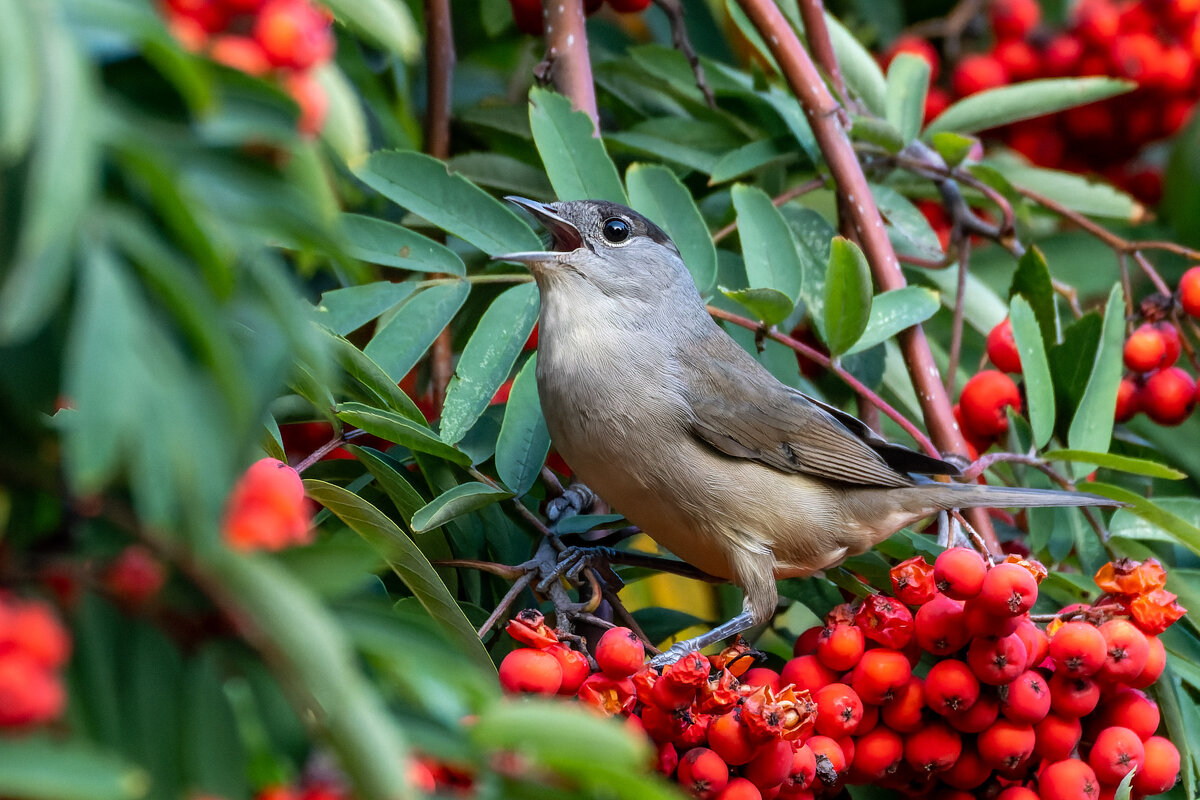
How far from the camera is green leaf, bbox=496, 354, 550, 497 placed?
3.02 m

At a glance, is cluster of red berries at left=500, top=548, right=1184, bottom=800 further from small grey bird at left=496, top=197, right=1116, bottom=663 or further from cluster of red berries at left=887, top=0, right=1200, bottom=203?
cluster of red berries at left=887, top=0, right=1200, bottom=203

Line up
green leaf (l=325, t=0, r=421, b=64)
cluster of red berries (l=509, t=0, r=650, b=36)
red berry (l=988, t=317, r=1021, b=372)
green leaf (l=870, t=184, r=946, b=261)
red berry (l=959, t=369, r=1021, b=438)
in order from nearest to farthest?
green leaf (l=325, t=0, r=421, b=64) < red berry (l=959, t=369, r=1021, b=438) < red berry (l=988, t=317, r=1021, b=372) < green leaf (l=870, t=184, r=946, b=261) < cluster of red berries (l=509, t=0, r=650, b=36)

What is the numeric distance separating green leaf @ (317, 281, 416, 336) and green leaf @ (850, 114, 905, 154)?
5.48 feet

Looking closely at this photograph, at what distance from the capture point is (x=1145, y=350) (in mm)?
3518

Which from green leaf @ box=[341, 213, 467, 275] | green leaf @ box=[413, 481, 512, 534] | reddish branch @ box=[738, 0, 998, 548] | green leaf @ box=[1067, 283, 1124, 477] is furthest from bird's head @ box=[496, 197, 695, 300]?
green leaf @ box=[1067, 283, 1124, 477]

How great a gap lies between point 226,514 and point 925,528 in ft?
10.8

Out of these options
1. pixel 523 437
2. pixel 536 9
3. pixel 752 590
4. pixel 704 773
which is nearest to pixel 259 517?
pixel 704 773

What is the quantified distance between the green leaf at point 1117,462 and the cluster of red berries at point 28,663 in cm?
263

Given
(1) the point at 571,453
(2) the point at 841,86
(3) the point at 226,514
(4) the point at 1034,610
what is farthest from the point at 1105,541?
(3) the point at 226,514

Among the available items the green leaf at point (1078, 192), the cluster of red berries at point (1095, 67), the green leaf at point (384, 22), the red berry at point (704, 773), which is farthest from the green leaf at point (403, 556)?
the cluster of red berries at point (1095, 67)

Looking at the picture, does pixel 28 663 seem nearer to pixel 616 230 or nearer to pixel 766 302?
pixel 766 302

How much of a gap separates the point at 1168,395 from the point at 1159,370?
0.09 meters

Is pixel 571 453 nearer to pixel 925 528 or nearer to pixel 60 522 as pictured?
pixel 925 528

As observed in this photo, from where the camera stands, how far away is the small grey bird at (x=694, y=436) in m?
3.28
